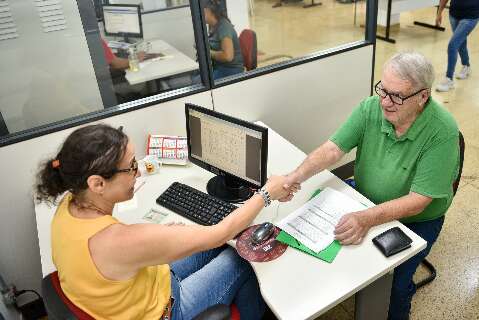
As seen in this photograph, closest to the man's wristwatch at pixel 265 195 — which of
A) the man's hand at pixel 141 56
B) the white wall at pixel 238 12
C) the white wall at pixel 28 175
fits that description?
the white wall at pixel 28 175

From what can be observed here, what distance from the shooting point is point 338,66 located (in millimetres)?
2629

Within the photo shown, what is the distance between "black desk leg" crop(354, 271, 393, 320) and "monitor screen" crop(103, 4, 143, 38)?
2.80m

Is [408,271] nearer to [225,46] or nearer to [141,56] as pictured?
[225,46]

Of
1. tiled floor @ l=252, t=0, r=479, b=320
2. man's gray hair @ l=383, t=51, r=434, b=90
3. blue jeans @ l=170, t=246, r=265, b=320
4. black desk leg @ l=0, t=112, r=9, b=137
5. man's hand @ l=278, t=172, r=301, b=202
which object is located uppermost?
man's gray hair @ l=383, t=51, r=434, b=90

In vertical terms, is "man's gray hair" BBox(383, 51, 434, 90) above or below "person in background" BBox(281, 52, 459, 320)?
above

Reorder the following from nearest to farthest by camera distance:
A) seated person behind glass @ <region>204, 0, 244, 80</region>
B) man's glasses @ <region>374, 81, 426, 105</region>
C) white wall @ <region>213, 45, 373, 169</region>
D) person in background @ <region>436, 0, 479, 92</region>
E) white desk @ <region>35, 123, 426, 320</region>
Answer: white desk @ <region>35, 123, 426, 320</region> < man's glasses @ <region>374, 81, 426, 105</region> < white wall @ <region>213, 45, 373, 169</region> < seated person behind glass @ <region>204, 0, 244, 80</region> < person in background @ <region>436, 0, 479, 92</region>

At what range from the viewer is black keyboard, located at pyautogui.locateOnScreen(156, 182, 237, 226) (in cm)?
171

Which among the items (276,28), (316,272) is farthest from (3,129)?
(276,28)

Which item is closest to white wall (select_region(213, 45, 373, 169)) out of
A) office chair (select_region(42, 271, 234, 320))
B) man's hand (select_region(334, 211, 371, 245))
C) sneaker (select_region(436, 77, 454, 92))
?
man's hand (select_region(334, 211, 371, 245))

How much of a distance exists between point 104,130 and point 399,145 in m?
1.12

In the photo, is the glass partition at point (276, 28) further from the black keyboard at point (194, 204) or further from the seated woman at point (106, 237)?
the seated woman at point (106, 237)

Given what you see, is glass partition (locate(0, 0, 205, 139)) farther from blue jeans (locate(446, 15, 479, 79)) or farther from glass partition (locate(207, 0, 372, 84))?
blue jeans (locate(446, 15, 479, 79))

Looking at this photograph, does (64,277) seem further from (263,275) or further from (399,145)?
(399,145)

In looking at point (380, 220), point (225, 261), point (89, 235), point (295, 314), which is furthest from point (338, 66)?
point (89, 235)
